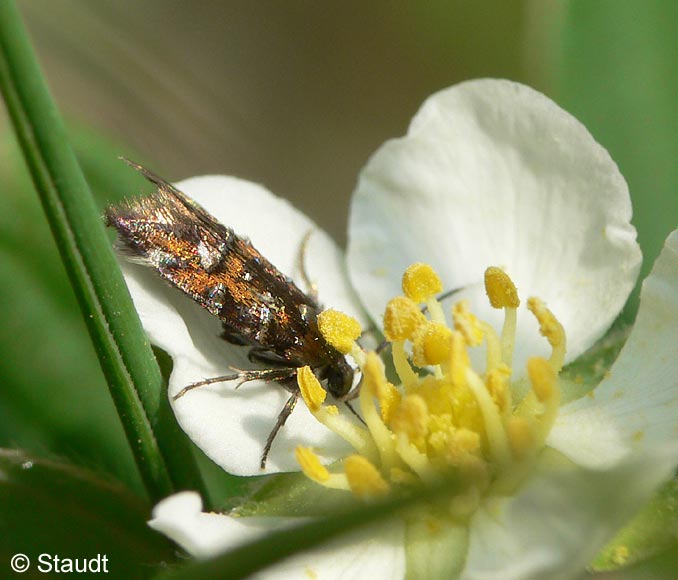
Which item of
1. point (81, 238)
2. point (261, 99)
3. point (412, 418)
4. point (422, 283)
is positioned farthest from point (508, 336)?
point (261, 99)

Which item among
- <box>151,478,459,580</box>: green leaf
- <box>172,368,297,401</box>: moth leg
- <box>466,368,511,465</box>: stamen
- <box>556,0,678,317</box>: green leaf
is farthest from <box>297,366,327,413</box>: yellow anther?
<box>556,0,678,317</box>: green leaf

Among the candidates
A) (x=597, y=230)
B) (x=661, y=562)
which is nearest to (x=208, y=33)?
(x=597, y=230)

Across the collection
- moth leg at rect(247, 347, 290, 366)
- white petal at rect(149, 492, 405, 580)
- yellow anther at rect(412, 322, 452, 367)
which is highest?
moth leg at rect(247, 347, 290, 366)

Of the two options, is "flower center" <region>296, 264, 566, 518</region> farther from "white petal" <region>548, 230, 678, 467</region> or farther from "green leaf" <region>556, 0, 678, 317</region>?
"green leaf" <region>556, 0, 678, 317</region>

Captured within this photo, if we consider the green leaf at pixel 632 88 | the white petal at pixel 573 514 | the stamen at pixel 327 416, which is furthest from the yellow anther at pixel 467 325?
the green leaf at pixel 632 88

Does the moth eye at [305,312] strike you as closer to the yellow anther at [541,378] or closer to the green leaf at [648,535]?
the yellow anther at [541,378]

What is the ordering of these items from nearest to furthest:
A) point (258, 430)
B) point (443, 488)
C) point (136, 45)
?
point (443, 488), point (258, 430), point (136, 45)

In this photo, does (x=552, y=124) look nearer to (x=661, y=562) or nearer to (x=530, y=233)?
(x=530, y=233)
